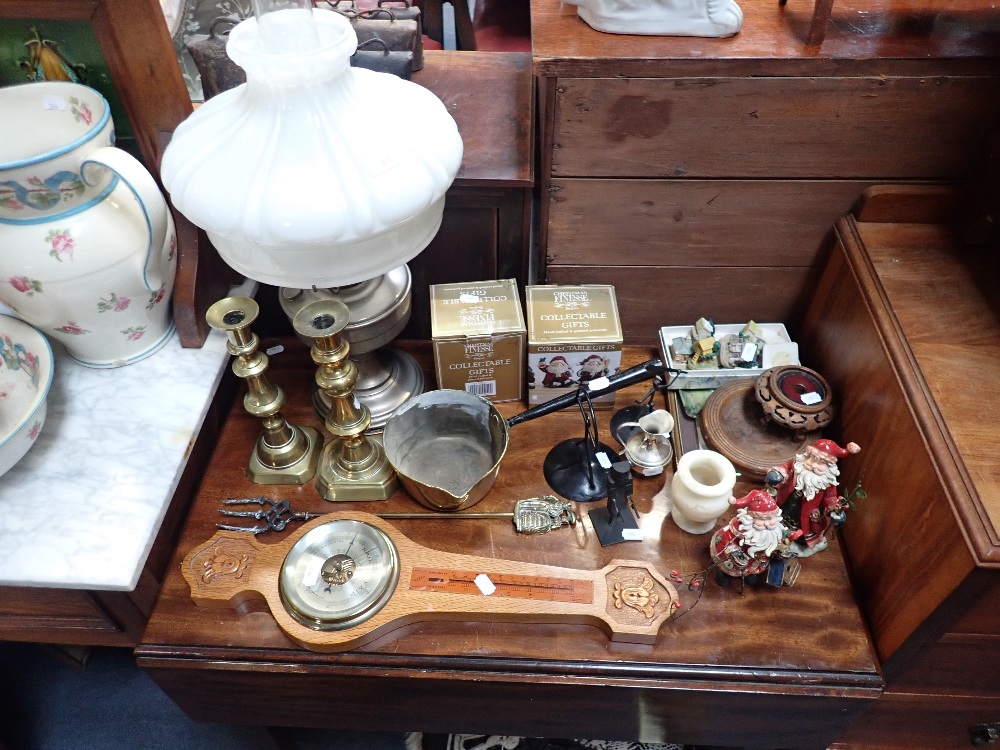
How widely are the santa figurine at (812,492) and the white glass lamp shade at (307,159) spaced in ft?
1.90

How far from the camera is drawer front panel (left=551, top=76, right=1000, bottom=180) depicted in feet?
3.16

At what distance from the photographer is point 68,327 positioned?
1.00 metres

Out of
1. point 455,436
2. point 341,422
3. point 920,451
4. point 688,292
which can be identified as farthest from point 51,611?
point 920,451

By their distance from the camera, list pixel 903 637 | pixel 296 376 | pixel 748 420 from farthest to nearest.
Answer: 1. pixel 296 376
2. pixel 748 420
3. pixel 903 637

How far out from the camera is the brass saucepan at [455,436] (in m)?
1.06

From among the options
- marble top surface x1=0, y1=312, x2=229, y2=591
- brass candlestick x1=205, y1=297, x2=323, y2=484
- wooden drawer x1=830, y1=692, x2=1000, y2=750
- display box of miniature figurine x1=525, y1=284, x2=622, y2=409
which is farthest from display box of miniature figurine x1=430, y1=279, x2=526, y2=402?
wooden drawer x1=830, y1=692, x2=1000, y2=750

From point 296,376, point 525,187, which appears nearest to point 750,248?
point 525,187

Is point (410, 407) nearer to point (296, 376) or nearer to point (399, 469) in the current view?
point (399, 469)

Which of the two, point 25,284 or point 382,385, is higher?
point 25,284

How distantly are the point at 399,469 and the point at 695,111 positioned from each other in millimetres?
660

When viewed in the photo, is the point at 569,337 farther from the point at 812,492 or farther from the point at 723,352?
the point at 812,492

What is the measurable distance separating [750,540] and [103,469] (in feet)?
2.93

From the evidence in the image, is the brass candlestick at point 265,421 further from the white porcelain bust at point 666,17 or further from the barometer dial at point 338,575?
the white porcelain bust at point 666,17

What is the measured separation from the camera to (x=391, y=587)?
96cm
